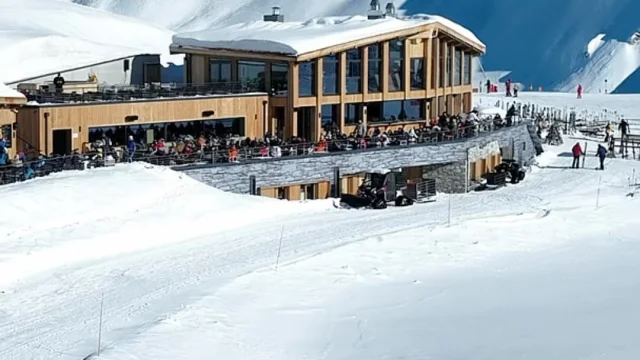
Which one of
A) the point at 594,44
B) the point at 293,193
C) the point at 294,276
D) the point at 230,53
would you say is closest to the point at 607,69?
the point at 594,44

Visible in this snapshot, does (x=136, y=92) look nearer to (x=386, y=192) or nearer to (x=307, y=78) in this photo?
(x=307, y=78)

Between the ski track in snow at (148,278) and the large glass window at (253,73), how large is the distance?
7.96 m

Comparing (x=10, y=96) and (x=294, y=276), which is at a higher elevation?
(x=10, y=96)

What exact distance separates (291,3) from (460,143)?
218ft

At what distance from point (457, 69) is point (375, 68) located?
7.10 meters

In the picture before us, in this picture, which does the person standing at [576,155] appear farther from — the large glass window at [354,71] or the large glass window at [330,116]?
the large glass window at [330,116]

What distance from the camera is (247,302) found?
2205cm

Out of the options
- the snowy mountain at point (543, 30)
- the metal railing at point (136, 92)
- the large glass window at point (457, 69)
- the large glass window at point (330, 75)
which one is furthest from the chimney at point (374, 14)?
the snowy mountain at point (543, 30)

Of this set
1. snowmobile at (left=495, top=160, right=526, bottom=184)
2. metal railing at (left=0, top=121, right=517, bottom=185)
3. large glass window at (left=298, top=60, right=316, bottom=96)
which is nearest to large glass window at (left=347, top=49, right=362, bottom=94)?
large glass window at (left=298, top=60, right=316, bottom=96)

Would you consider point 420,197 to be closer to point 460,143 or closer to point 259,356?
point 460,143

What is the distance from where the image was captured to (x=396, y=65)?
139 feet

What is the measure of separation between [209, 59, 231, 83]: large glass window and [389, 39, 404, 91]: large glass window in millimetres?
5732

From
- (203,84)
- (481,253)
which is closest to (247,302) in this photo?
(481,253)

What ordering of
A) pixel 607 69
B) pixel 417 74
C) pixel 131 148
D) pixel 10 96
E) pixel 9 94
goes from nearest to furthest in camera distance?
1. pixel 10 96
2. pixel 9 94
3. pixel 131 148
4. pixel 417 74
5. pixel 607 69
